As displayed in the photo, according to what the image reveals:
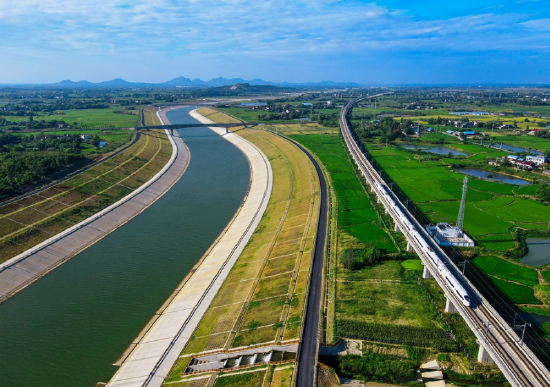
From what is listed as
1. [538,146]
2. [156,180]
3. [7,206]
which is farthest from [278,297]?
[538,146]

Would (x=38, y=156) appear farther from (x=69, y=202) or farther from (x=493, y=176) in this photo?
(x=493, y=176)

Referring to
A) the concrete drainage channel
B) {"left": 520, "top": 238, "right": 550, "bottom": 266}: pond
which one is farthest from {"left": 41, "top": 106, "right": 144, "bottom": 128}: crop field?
{"left": 520, "top": 238, "right": 550, "bottom": 266}: pond

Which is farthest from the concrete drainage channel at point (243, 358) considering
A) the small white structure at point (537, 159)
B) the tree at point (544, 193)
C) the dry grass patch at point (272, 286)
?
the small white structure at point (537, 159)

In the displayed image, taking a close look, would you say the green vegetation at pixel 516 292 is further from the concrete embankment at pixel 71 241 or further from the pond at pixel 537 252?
the concrete embankment at pixel 71 241

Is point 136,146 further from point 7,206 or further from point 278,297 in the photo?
point 278,297

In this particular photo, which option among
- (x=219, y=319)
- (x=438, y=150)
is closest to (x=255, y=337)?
(x=219, y=319)

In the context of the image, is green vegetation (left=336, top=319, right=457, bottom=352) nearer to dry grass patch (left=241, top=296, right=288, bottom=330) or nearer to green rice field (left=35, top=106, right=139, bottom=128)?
dry grass patch (left=241, top=296, right=288, bottom=330)
